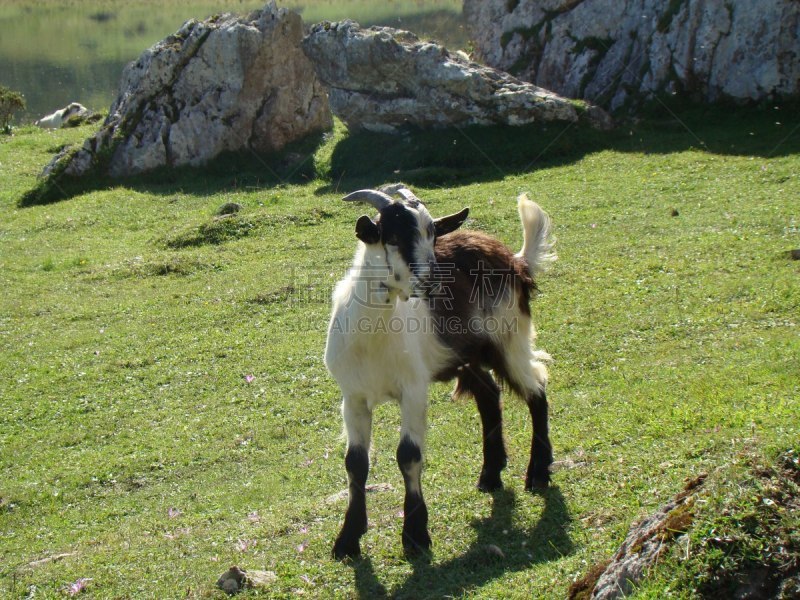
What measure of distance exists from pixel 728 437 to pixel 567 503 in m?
1.26

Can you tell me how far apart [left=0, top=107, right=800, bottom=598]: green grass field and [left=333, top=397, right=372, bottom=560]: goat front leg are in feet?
0.60

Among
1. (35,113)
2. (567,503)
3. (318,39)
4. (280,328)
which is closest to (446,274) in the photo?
(567,503)

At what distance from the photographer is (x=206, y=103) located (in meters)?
20.8

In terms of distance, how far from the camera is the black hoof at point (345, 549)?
6.23 meters

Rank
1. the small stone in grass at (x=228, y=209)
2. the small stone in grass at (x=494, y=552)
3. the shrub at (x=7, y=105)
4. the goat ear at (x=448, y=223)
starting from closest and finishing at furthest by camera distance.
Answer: the small stone in grass at (x=494, y=552) → the goat ear at (x=448, y=223) → the small stone in grass at (x=228, y=209) → the shrub at (x=7, y=105)

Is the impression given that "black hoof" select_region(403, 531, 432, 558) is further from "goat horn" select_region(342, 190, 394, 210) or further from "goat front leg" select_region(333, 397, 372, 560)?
"goat horn" select_region(342, 190, 394, 210)

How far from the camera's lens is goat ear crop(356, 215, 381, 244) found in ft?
20.6

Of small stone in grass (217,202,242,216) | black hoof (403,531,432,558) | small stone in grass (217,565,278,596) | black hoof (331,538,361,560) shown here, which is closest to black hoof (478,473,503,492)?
black hoof (403,531,432,558)

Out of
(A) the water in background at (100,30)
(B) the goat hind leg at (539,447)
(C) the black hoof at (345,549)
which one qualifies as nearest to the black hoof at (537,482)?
(B) the goat hind leg at (539,447)

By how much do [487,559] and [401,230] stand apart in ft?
7.79

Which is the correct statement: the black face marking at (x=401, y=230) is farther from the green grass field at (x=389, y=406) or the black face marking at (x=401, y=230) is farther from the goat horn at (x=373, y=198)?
the green grass field at (x=389, y=406)

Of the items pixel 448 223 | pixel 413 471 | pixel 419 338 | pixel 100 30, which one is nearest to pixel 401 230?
pixel 448 223

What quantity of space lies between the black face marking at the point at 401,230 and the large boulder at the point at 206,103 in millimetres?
15004

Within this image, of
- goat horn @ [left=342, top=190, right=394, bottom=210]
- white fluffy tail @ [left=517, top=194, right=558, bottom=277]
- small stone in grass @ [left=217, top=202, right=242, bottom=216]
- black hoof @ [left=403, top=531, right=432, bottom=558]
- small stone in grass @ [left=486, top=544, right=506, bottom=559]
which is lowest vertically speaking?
black hoof @ [left=403, top=531, right=432, bottom=558]
